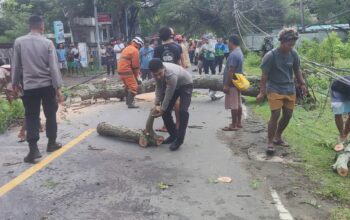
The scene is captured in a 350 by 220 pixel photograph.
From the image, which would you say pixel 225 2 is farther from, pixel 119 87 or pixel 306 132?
pixel 306 132

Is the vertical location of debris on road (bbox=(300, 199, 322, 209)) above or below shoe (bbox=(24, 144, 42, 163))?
below

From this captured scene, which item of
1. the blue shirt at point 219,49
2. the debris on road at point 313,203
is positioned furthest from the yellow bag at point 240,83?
the blue shirt at point 219,49

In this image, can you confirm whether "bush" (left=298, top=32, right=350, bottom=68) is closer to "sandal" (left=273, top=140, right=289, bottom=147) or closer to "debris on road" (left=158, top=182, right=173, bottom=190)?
"sandal" (left=273, top=140, right=289, bottom=147)

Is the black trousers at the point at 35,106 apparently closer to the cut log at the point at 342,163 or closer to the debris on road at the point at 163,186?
the debris on road at the point at 163,186

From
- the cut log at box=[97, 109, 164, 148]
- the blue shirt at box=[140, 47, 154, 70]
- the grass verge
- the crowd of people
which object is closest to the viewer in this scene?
the grass verge

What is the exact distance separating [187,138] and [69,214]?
12.8 ft

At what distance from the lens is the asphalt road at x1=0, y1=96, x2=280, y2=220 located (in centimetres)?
487

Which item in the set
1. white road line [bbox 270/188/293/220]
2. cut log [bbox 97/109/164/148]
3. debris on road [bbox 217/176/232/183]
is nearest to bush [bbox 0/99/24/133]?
cut log [bbox 97/109/164/148]

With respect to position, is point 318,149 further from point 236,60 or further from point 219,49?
point 219,49

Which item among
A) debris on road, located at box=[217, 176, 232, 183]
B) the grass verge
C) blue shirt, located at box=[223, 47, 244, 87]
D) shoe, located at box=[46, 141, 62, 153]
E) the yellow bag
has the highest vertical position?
blue shirt, located at box=[223, 47, 244, 87]

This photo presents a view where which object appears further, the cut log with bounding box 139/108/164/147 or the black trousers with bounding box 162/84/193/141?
the cut log with bounding box 139/108/164/147

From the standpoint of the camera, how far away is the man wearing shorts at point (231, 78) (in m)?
8.91

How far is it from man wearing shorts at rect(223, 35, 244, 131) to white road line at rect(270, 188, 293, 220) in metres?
3.73

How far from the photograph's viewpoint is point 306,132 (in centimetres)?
892
